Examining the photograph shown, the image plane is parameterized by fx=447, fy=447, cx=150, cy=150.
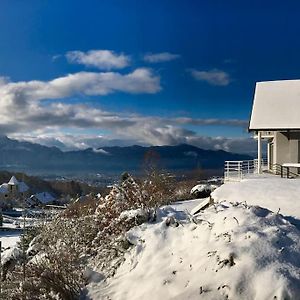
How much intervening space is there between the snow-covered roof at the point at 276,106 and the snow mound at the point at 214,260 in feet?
47.9

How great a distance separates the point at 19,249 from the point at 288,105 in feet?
58.6

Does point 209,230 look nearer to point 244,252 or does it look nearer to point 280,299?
point 244,252

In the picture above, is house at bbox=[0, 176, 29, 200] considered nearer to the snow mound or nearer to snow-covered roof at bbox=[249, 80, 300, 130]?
snow-covered roof at bbox=[249, 80, 300, 130]

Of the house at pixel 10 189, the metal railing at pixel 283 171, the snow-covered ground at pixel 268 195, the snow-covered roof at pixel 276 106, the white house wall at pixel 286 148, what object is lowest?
the house at pixel 10 189

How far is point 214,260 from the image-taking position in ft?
25.8

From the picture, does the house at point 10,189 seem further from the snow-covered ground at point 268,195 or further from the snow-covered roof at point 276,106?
the snow-covered ground at point 268,195

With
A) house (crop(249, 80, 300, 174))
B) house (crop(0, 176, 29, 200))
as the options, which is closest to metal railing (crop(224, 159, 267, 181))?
house (crop(249, 80, 300, 174))

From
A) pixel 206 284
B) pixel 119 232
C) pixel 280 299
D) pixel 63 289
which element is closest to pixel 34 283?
pixel 63 289

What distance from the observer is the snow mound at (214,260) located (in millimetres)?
7145

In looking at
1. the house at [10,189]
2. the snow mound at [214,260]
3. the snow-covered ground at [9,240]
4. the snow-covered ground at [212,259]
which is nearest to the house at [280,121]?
the snow-covered ground at [9,240]

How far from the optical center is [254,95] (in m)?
27.0

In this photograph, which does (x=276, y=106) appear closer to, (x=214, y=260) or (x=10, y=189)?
(x=214, y=260)

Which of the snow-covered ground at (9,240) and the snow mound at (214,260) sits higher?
the snow mound at (214,260)

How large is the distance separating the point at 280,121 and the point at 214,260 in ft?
56.9
